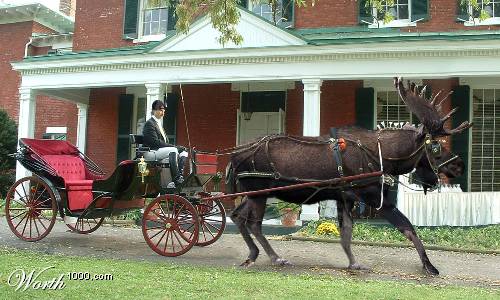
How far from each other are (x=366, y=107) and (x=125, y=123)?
7.23 meters

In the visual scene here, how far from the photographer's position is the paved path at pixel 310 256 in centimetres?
672

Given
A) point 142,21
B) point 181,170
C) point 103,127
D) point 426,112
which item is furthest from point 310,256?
point 142,21

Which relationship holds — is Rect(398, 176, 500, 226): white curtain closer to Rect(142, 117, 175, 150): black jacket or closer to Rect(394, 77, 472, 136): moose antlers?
Rect(394, 77, 472, 136): moose antlers

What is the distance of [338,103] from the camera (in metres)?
14.1

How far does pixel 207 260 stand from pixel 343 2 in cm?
966

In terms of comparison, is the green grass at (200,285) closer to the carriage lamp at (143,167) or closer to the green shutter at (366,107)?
the carriage lamp at (143,167)

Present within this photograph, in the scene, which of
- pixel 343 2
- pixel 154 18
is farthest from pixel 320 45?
pixel 154 18

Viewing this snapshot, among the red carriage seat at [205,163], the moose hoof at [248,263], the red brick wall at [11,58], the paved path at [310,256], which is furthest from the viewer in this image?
the red brick wall at [11,58]

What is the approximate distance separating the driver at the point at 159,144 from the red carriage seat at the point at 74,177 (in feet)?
4.15

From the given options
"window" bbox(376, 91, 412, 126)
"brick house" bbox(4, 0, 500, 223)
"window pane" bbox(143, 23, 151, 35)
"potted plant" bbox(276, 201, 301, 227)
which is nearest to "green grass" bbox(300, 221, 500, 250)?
"potted plant" bbox(276, 201, 301, 227)

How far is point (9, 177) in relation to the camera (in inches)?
685

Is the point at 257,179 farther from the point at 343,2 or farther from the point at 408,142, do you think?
the point at 343,2

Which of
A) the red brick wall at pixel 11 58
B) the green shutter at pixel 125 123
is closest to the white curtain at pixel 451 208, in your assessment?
the green shutter at pixel 125 123

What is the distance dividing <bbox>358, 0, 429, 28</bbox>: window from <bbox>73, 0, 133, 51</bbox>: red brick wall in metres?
7.24
